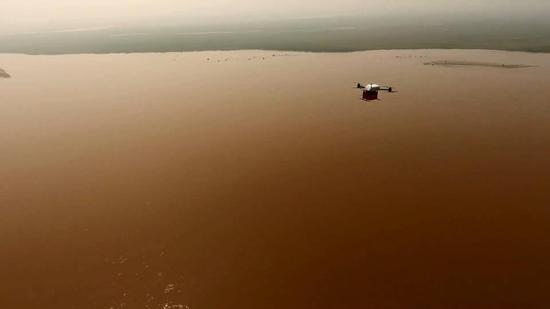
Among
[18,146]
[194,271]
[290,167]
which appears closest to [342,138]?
[290,167]

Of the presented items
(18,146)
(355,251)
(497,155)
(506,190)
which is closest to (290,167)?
(355,251)

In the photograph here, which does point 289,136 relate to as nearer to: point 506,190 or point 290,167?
point 290,167

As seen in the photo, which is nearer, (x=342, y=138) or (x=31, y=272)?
(x=31, y=272)

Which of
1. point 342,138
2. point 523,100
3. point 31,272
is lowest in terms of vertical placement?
point 31,272

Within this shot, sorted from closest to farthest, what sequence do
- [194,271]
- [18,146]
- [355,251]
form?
[194,271] → [355,251] → [18,146]

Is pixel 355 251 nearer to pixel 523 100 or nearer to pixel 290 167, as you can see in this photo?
pixel 290 167

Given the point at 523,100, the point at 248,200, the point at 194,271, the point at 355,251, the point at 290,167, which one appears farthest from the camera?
the point at 523,100

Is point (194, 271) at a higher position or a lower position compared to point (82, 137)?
lower
